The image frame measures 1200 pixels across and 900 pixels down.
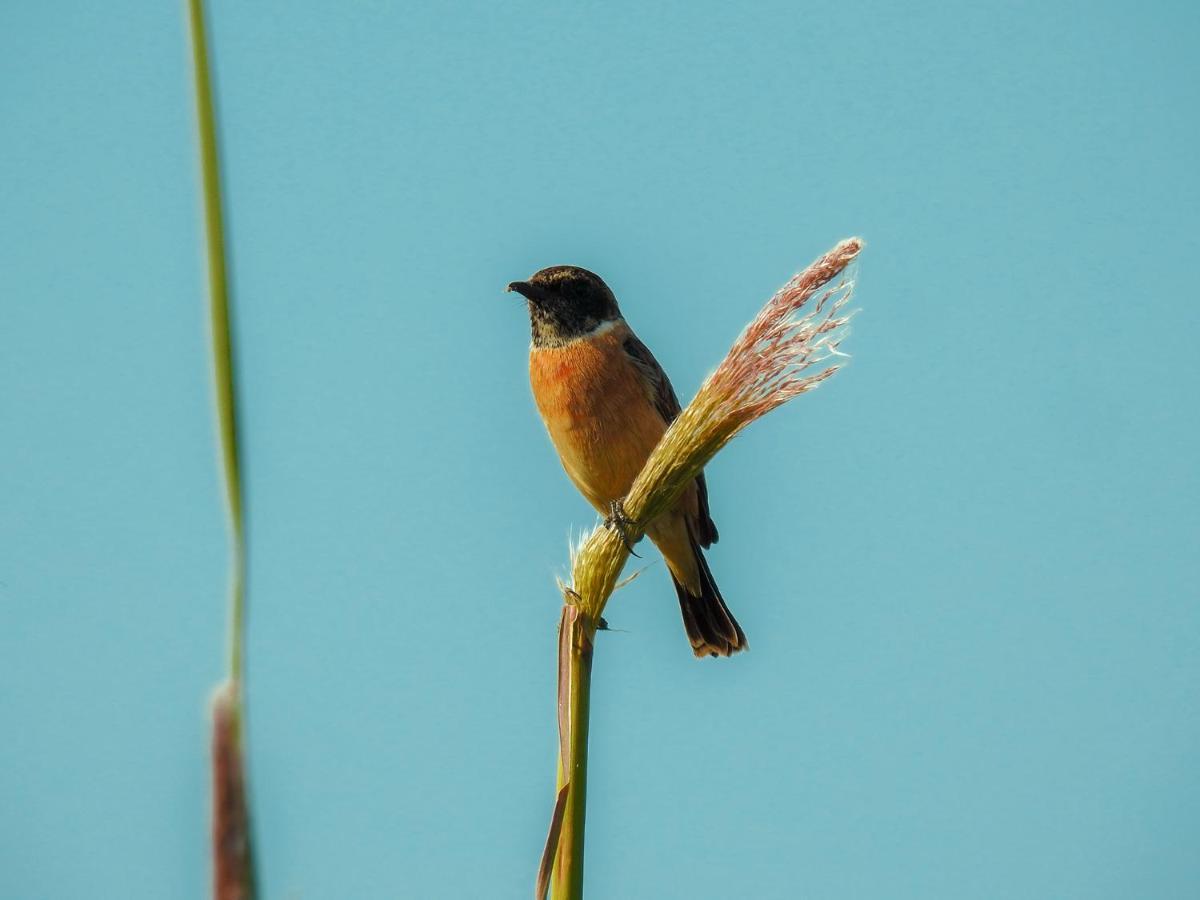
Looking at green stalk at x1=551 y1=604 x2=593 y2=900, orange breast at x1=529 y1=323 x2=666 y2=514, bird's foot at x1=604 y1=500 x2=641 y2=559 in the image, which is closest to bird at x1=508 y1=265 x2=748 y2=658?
orange breast at x1=529 y1=323 x2=666 y2=514

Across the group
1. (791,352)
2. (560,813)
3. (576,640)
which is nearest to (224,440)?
(560,813)

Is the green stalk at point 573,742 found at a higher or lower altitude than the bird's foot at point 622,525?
lower

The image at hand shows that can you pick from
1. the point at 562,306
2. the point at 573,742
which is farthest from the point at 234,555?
the point at 562,306

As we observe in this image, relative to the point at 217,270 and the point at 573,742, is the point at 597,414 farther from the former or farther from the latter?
the point at 217,270

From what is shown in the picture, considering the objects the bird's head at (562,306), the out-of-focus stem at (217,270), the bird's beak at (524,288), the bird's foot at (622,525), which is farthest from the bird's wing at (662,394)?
the out-of-focus stem at (217,270)

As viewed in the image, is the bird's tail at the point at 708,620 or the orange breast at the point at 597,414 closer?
the orange breast at the point at 597,414

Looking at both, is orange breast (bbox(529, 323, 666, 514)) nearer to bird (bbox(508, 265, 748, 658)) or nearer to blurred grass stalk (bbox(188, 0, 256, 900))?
bird (bbox(508, 265, 748, 658))

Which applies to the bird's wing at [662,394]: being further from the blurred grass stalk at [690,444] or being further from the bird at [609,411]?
the blurred grass stalk at [690,444]
